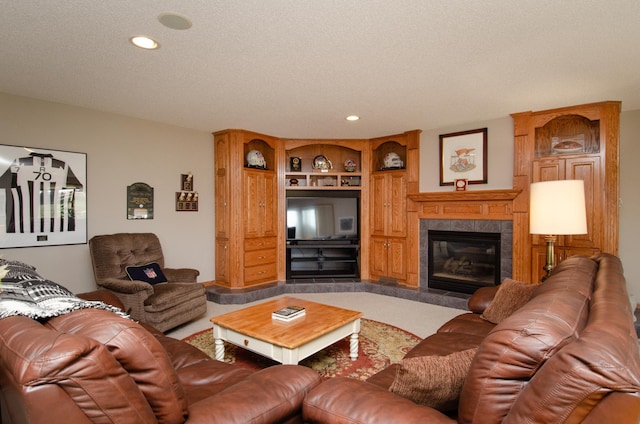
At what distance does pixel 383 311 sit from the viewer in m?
4.23

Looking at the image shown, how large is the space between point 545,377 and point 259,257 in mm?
4622

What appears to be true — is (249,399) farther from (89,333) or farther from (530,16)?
(530,16)

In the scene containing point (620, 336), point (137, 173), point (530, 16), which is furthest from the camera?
point (137, 173)

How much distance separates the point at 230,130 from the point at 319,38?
9.44 feet

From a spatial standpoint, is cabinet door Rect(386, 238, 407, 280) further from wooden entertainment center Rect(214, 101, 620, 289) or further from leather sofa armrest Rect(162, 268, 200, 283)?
leather sofa armrest Rect(162, 268, 200, 283)

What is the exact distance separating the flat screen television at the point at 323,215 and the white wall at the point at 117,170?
1.28 m

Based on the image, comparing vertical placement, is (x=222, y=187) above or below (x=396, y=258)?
above

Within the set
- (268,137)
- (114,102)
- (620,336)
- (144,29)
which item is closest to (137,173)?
(114,102)

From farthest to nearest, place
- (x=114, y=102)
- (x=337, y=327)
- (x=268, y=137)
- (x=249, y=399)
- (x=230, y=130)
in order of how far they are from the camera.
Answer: (x=268, y=137) → (x=230, y=130) → (x=114, y=102) → (x=337, y=327) → (x=249, y=399)

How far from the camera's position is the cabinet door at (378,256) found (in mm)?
5406

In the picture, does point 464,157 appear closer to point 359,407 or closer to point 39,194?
point 359,407

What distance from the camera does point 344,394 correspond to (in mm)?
1248

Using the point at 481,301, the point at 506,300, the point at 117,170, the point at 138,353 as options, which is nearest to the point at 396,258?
the point at 481,301

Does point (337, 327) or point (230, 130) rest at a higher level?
point (230, 130)
